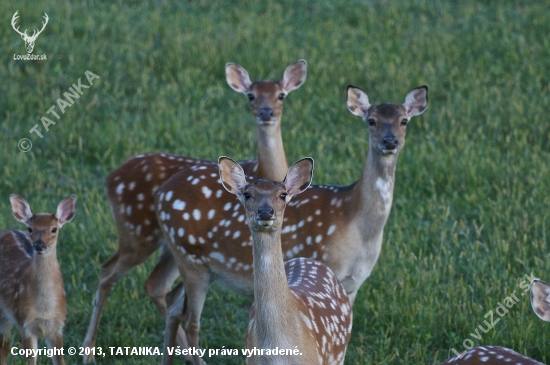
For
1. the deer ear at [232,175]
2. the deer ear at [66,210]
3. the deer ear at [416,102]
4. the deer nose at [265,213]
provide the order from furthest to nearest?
the deer ear at [416,102] → the deer ear at [66,210] → the deer ear at [232,175] → the deer nose at [265,213]

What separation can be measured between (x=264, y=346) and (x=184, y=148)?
17.2ft

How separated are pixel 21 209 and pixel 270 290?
2.42m

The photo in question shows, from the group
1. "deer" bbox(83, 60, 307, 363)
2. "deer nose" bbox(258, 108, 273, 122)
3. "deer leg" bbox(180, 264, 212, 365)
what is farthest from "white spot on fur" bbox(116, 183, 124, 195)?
"deer nose" bbox(258, 108, 273, 122)

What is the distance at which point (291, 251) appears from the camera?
6.69m

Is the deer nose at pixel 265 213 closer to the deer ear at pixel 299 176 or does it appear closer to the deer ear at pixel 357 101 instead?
the deer ear at pixel 299 176

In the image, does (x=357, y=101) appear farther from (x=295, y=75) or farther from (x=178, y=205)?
(x=178, y=205)

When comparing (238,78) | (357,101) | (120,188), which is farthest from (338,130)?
(120,188)

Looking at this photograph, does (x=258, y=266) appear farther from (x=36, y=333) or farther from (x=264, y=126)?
(x=264, y=126)

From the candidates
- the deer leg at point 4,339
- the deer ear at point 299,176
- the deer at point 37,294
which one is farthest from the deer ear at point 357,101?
the deer leg at point 4,339

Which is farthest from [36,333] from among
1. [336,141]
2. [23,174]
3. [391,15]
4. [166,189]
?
[391,15]

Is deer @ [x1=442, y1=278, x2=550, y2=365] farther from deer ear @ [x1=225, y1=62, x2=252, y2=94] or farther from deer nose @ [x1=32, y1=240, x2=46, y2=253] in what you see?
deer ear @ [x1=225, y1=62, x2=252, y2=94]

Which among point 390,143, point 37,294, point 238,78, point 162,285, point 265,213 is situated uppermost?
point 238,78

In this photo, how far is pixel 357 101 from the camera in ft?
23.5

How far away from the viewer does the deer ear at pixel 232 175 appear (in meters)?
5.23
